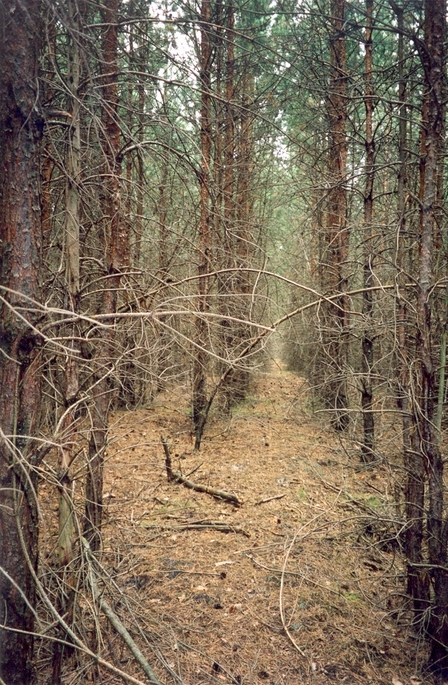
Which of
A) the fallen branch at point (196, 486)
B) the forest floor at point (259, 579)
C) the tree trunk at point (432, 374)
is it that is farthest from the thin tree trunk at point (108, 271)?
the tree trunk at point (432, 374)

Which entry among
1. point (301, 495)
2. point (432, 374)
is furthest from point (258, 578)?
point (432, 374)

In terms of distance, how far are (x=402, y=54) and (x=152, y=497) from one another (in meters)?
6.97

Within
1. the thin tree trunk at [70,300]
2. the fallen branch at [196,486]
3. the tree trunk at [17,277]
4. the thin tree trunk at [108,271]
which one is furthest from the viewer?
the fallen branch at [196,486]

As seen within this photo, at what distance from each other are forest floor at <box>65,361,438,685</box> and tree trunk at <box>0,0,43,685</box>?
19.8 inches

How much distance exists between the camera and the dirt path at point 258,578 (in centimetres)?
355

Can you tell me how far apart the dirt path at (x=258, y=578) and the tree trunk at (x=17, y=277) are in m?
0.57

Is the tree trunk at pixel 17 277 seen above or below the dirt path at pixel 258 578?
above

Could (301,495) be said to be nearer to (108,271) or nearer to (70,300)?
(108,271)

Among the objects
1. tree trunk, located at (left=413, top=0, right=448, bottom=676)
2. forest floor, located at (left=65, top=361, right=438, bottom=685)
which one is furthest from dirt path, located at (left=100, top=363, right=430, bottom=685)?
tree trunk, located at (left=413, top=0, right=448, bottom=676)

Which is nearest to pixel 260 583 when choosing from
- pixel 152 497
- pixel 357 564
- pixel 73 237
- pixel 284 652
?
pixel 284 652

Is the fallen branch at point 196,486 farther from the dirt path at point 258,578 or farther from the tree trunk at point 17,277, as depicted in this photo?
the tree trunk at point 17,277

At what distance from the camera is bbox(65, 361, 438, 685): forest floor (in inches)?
139

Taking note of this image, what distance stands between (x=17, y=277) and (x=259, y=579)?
3.50 metres

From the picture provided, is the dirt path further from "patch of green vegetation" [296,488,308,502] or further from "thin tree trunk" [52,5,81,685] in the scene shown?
"thin tree trunk" [52,5,81,685]
